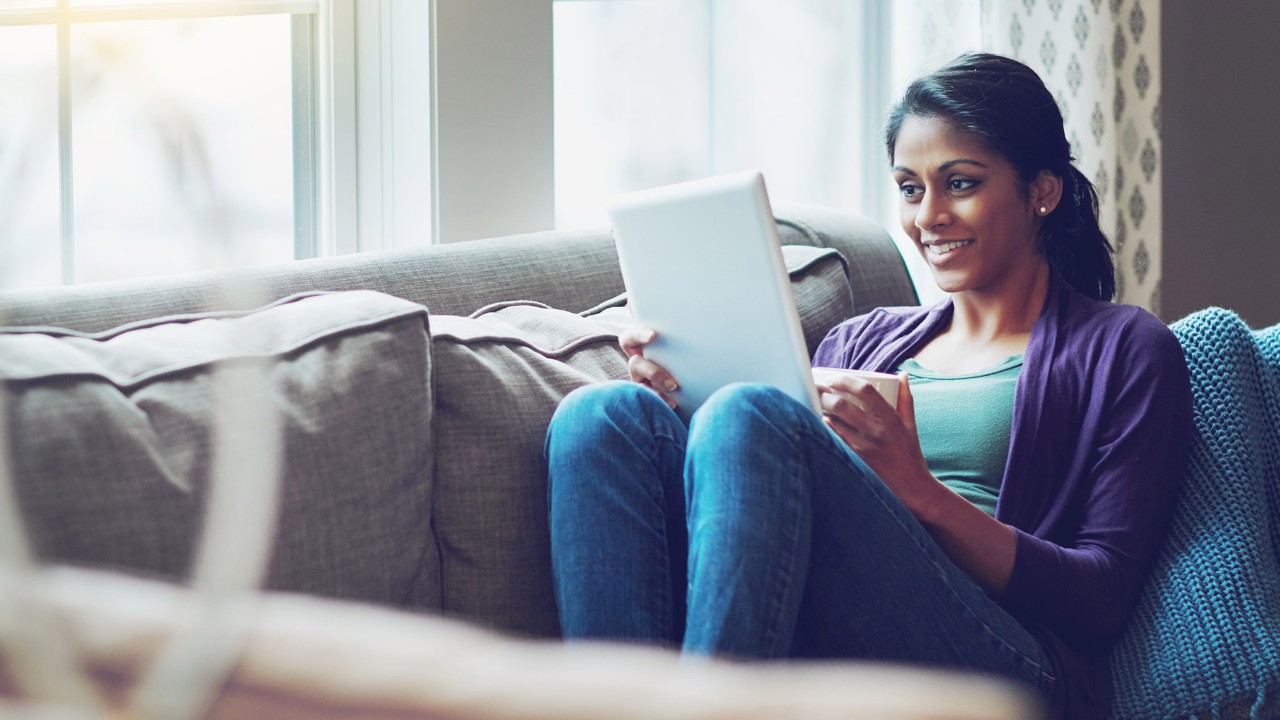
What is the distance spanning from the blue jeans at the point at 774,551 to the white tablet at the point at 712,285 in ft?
0.25

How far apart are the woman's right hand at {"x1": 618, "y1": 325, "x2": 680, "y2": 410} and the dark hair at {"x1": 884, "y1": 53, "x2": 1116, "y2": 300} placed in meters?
0.50

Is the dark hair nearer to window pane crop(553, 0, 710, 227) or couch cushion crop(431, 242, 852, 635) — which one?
couch cushion crop(431, 242, 852, 635)

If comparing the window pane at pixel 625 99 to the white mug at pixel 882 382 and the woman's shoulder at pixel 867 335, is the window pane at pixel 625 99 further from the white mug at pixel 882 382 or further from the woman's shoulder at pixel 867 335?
the white mug at pixel 882 382

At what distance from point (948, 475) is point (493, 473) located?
57 cm

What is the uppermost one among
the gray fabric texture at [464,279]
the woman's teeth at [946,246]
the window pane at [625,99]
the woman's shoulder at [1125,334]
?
the window pane at [625,99]

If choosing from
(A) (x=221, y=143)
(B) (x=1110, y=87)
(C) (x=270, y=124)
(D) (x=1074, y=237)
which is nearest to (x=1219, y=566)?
(D) (x=1074, y=237)

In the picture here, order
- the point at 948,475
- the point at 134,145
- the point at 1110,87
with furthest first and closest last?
the point at 1110,87, the point at 948,475, the point at 134,145

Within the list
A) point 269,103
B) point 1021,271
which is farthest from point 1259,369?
point 269,103

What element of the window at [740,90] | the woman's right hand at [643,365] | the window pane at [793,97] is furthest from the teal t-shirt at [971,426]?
the window pane at [793,97]

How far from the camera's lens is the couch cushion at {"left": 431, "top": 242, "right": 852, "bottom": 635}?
1.19m

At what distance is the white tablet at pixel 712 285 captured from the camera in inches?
43.7

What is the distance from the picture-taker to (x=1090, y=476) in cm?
126

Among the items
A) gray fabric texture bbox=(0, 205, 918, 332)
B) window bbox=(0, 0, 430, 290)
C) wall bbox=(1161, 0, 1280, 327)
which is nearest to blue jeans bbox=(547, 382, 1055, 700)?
gray fabric texture bbox=(0, 205, 918, 332)

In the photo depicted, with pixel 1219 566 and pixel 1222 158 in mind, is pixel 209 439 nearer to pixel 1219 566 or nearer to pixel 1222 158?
pixel 1219 566
